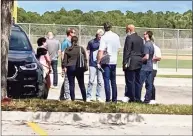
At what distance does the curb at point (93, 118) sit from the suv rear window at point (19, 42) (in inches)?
134

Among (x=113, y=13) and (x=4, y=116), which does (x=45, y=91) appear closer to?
Result: (x=4, y=116)

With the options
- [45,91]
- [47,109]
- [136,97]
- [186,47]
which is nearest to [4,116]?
[47,109]

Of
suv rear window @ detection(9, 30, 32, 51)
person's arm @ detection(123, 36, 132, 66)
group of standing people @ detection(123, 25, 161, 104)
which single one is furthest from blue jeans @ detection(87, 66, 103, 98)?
suv rear window @ detection(9, 30, 32, 51)

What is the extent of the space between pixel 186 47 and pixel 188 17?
41.9 metres

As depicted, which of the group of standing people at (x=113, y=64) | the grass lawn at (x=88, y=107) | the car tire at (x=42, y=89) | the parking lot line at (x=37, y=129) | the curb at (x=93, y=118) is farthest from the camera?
the group of standing people at (x=113, y=64)

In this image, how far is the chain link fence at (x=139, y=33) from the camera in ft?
88.4

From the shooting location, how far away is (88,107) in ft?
32.7

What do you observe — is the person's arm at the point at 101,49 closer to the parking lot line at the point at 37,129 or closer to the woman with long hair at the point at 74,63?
the woman with long hair at the point at 74,63

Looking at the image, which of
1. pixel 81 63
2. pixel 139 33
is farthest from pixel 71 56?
pixel 139 33

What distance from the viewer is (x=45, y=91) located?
38.8 ft

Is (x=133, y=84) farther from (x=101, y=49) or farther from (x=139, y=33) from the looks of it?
(x=139, y=33)

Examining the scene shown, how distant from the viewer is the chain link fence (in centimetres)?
2695

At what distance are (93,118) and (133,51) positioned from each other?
8.86ft

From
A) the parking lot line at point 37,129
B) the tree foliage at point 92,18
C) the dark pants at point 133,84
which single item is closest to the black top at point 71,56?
the dark pants at point 133,84
